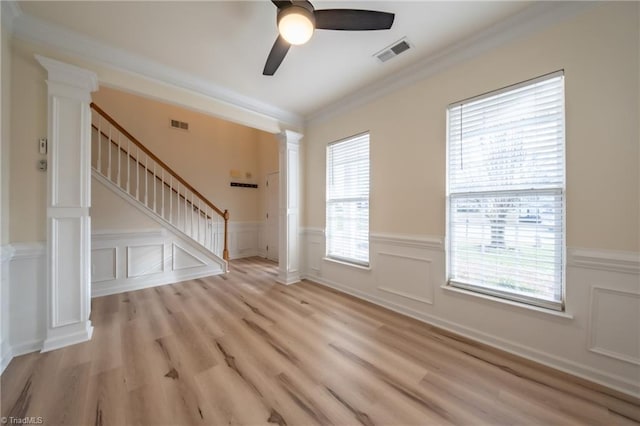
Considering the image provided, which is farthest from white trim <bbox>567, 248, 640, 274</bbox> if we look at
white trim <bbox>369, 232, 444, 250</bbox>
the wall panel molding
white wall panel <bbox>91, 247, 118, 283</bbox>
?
white wall panel <bbox>91, 247, 118, 283</bbox>

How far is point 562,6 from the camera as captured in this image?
5.68 feet

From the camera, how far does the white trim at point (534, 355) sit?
1543 millimetres

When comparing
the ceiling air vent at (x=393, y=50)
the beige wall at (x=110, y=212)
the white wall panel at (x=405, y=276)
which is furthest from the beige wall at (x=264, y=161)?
the white wall panel at (x=405, y=276)

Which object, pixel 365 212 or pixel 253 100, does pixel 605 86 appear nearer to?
pixel 365 212

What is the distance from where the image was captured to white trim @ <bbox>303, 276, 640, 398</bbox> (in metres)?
1.54

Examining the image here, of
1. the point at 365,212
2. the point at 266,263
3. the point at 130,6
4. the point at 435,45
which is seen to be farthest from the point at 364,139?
the point at 266,263

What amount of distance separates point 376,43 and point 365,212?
6.12 ft

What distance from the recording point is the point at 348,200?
3.37m

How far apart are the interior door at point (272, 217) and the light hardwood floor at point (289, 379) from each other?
3124 millimetres

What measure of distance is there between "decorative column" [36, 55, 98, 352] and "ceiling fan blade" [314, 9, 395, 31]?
2129 mm

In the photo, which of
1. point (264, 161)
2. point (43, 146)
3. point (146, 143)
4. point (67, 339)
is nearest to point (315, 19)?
point (43, 146)

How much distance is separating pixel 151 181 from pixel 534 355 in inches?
227

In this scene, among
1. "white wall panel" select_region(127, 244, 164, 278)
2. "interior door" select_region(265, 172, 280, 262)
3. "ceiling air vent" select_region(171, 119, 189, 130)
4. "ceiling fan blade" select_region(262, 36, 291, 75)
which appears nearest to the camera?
"ceiling fan blade" select_region(262, 36, 291, 75)

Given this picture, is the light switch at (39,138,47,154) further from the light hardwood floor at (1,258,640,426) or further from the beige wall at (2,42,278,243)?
the light hardwood floor at (1,258,640,426)
